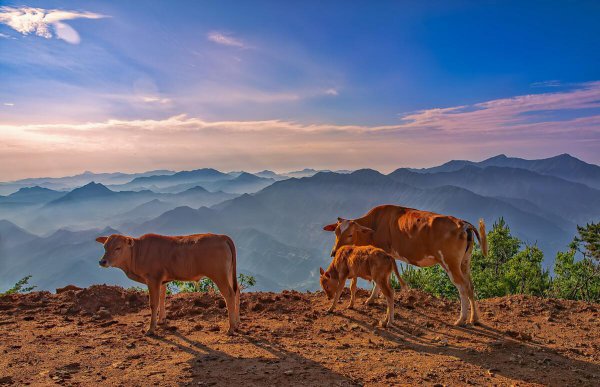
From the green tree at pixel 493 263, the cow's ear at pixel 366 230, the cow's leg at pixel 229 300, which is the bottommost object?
the green tree at pixel 493 263

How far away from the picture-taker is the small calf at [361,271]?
32.6 feet

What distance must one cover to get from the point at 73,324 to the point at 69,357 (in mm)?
2667

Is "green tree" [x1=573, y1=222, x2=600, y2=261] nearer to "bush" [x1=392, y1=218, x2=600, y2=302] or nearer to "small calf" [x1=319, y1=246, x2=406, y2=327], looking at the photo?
"bush" [x1=392, y1=218, x2=600, y2=302]

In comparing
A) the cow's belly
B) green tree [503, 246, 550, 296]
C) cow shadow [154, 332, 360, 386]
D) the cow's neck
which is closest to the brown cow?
cow shadow [154, 332, 360, 386]

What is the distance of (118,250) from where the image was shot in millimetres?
9703

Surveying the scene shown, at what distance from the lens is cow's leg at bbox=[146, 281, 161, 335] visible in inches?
367

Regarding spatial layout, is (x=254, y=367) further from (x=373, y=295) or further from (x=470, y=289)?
(x=470, y=289)

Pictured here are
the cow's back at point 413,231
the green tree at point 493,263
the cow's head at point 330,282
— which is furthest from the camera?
the green tree at point 493,263

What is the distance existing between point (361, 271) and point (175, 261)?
4.56m

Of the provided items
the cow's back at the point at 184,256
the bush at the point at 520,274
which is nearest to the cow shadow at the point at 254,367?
the cow's back at the point at 184,256

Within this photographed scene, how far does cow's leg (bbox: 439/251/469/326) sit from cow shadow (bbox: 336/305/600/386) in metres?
0.36

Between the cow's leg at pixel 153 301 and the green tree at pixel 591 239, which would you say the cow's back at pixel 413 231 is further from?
the green tree at pixel 591 239

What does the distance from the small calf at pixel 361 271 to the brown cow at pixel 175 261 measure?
2873 mm

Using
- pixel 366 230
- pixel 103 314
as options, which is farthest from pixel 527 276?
pixel 103 314
